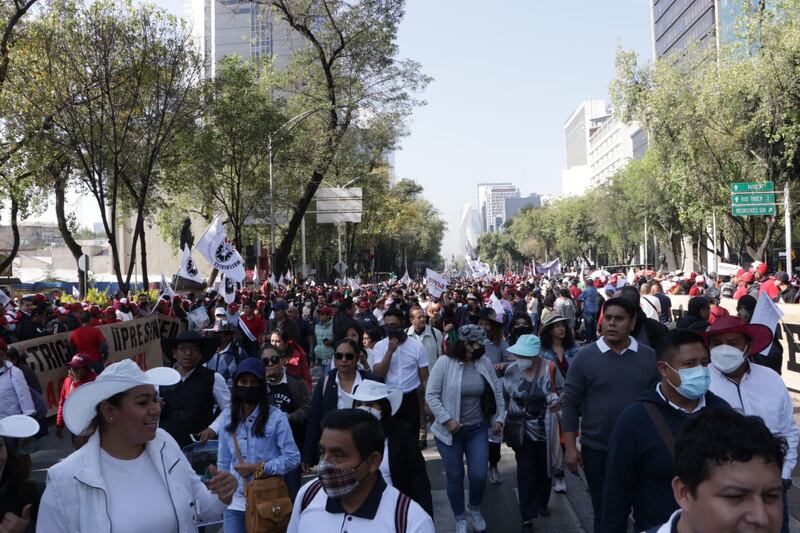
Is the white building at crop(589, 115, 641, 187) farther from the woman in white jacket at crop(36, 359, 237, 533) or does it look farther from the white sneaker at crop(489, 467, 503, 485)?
the woman in white jacket at crop(36, 359, 237, 533)

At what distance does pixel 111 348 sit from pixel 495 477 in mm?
8121

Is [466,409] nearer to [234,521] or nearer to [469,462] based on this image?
[469,462]

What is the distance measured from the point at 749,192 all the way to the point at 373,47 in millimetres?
14794

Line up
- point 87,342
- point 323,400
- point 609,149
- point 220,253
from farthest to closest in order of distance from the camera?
point 609,149, point 220,253, point 87,342, point 323,400

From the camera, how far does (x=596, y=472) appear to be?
5.38m

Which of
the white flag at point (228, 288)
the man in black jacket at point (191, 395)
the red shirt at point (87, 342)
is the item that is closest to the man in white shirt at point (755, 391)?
the man in black jacket at point (191, 395)

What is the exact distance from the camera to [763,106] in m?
31.2

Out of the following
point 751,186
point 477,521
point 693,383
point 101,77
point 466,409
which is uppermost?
point 101,77

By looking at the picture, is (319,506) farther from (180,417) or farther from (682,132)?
(682,132)

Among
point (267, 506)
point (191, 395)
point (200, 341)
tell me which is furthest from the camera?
point (200, 341)

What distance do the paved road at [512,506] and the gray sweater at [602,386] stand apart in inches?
72.1

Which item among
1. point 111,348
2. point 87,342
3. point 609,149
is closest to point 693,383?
point 87,342

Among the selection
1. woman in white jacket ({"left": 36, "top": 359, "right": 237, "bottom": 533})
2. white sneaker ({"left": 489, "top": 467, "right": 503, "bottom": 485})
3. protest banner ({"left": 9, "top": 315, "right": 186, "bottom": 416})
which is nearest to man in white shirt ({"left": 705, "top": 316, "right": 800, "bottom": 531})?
woman in white jacket ({"left": 36, "top": 359, "right": 237, "bottom": 533})

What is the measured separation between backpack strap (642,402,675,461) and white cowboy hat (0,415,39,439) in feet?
8.30
